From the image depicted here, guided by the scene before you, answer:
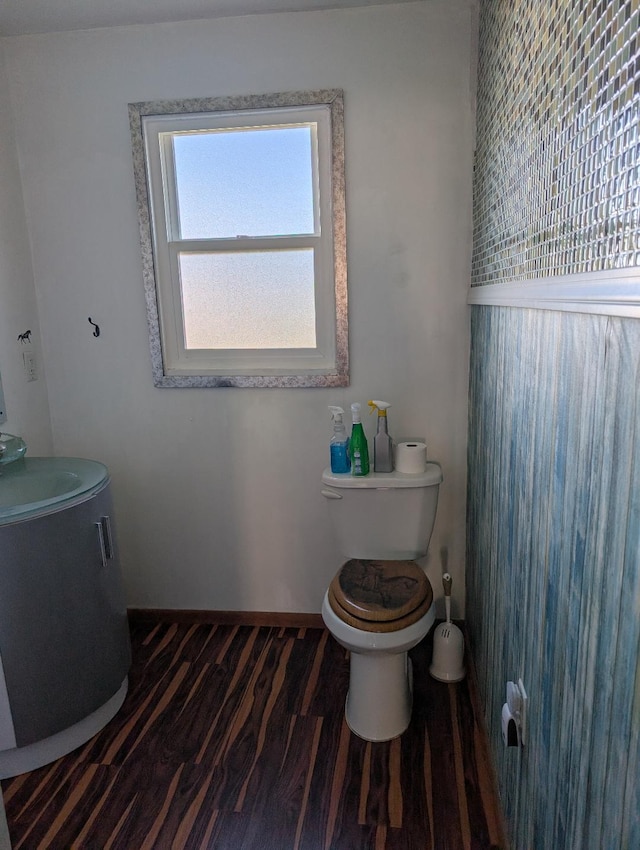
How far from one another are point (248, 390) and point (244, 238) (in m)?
0.58

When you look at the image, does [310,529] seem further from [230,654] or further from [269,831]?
[269,831]

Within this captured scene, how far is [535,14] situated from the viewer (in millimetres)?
1090

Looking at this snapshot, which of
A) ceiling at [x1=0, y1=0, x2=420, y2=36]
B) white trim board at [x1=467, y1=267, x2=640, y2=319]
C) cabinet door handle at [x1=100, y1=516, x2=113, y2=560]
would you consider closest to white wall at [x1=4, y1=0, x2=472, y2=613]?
ceiling at [x1=0, y1=0, x2=420, y2=36]

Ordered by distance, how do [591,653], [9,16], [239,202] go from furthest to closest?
[239,202], [9,16], [591,653]

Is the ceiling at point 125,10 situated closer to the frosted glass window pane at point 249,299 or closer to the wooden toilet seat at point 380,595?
the frosted glass window pane at point 249,299

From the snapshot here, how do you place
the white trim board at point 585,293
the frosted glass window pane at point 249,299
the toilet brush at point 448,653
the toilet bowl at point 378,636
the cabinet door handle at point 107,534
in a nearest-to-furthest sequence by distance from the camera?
1. the white trim board at point 585,293
2. the toilet bowl at point 378,636
3. the cabinet door handle at point 107,534
4. the toilet brush at point 448,653
5. the frosted glass window pane at point 249,299

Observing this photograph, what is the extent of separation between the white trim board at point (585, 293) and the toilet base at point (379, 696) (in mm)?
1160

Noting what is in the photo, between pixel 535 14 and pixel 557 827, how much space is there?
4.92ft

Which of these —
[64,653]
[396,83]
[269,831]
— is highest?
[396,83]

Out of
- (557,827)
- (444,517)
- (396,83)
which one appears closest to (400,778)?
(557,827)

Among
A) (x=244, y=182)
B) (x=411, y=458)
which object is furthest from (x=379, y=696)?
(x=244, y=182)

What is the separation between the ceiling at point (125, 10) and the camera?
1.84 metres

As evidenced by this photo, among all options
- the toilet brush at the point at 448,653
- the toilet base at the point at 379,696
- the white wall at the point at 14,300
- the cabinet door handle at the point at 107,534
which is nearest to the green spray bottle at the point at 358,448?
the toilet brush at the point at 448,653

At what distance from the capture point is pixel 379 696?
179cm
